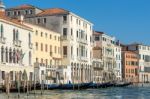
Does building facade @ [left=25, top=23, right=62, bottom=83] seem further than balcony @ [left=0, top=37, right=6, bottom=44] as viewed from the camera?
Yes

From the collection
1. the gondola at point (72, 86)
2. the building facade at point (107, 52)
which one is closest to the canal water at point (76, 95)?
the gondola at point (72, 86)

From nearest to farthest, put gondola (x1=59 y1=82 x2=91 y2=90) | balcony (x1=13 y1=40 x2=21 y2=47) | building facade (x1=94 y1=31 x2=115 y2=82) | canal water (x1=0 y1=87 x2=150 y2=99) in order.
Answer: canal water (x1=0 y1=87 x2=150 y2=99), balcony (x1=13 y1=40 x2=21 y2=47), gondola (x1=59 y1=82 x2=91 y2=90), building facade (x1=94 y1=31 x2=115 y2=82)

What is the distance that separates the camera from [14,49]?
35.8m

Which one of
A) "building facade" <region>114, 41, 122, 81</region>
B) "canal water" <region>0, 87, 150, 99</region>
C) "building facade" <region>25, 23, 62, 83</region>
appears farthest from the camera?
"building facade" <region>114, 41, 122, 81</region>

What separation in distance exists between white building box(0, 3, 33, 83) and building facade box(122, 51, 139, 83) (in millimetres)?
34091

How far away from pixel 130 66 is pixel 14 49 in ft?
128

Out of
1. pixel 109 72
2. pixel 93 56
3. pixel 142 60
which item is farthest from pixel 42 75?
pixel 142 60

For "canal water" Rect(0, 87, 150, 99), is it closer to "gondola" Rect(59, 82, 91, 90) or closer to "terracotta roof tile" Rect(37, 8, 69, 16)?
"gondola" Rect(59, 82, 91, 90)

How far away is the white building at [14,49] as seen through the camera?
34062 millimetres

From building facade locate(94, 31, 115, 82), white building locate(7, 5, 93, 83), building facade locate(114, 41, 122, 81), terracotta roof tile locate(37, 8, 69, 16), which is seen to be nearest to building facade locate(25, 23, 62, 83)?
white building locate(7, 5, 93, 83)

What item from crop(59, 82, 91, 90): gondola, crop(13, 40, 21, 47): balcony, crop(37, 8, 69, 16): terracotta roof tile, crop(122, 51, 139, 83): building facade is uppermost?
crop(37, 8, 69, 16): terracotta roof tile

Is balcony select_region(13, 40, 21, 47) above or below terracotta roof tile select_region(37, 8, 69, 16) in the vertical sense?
below

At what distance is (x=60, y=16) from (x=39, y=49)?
5.94 meters

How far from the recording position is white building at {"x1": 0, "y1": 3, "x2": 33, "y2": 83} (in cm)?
3406
